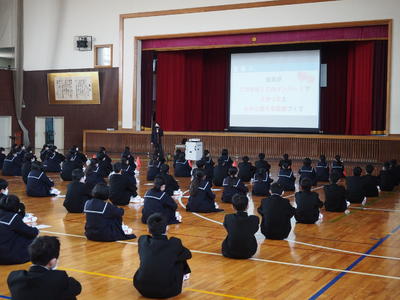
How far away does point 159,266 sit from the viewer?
5.63 m

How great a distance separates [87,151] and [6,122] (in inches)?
194

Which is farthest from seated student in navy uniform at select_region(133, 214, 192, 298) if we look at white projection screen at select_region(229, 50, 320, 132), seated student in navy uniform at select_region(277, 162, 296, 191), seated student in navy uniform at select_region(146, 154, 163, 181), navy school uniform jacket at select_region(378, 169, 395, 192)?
white projection screen at select_region(229, 50, 320, 132)

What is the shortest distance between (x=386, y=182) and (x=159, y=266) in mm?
10309

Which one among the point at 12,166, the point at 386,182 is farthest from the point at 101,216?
the point at 12,166

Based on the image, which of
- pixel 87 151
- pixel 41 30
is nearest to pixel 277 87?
pixel 87 151

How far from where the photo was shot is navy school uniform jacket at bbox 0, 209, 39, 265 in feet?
22.4

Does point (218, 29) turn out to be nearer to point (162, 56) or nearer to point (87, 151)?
point (162, 56)

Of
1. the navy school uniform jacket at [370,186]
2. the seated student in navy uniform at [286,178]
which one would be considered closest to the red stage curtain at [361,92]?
the seated student in navy uniform at [286,178]

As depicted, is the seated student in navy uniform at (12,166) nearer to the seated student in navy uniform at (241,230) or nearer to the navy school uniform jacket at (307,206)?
the navy school uniform jacket at (307,206)

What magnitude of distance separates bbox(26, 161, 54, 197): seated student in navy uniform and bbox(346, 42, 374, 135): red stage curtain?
Answer: 15015 mm

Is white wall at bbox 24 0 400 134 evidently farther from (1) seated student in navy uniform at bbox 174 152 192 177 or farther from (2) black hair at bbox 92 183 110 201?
(2) black hair at bbox 92 183 110 201

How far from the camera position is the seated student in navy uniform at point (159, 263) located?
5652 millimetres

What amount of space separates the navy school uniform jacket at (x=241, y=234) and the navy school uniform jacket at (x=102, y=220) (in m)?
1.81

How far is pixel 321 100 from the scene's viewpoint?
1017 inches
